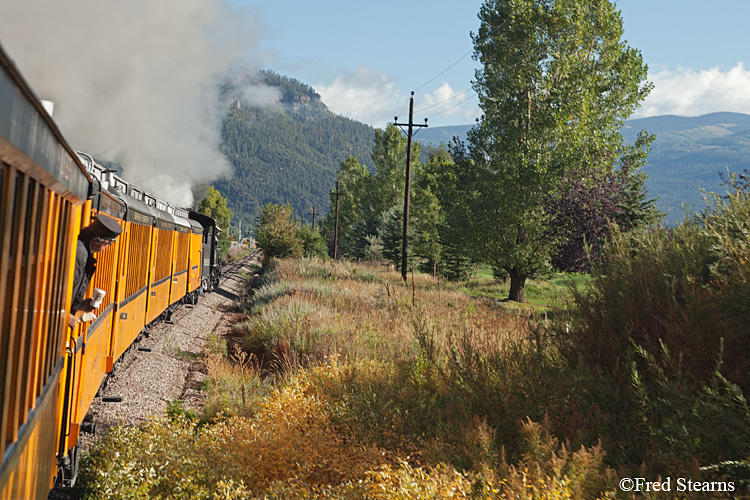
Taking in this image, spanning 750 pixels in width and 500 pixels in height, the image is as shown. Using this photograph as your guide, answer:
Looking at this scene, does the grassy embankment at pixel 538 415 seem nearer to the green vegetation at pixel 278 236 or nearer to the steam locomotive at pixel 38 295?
the steam locomotive at pixel 38 295

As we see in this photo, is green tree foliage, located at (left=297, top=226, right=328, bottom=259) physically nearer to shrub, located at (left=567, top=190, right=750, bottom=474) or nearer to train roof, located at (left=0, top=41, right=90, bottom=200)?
shrub, located at (left=567, top=190, right=750, bottom=474)

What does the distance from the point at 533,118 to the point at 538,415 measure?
56.8 ft

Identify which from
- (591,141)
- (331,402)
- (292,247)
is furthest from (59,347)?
(292,247)

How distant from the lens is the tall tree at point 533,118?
1983 cm

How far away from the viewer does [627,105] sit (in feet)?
76.2

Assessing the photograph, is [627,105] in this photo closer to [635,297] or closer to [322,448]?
[635,297]

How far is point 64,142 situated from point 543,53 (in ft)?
67.6

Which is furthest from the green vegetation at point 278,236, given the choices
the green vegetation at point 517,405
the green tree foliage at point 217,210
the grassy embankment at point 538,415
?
the grassy embankment at point 538,415

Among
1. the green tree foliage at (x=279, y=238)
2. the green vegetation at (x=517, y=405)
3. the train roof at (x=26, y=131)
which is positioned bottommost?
the green vegetation at (x=517, y=405)

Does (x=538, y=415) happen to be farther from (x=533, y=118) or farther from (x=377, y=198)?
(x=377, y=198)

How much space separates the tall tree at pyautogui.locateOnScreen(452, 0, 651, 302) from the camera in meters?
19.8

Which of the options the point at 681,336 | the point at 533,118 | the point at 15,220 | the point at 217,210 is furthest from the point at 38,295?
the point at 217,210

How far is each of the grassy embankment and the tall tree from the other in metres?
14.2

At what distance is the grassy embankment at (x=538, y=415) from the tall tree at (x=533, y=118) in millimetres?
14235
